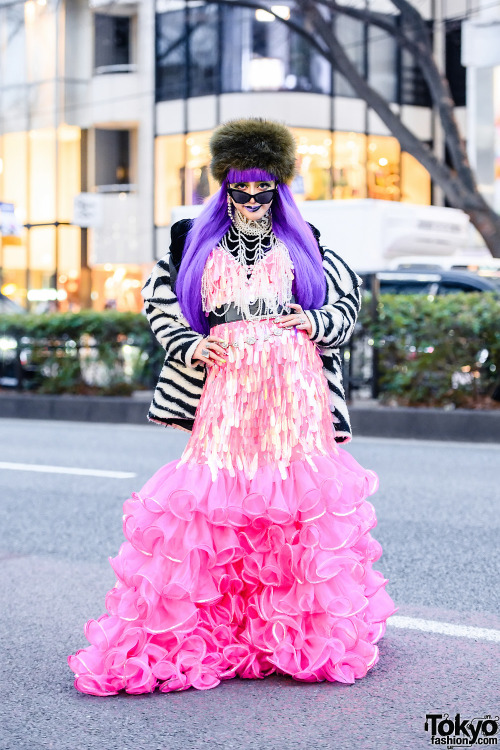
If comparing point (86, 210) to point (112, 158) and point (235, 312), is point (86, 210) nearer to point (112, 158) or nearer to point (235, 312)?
point (112, 158)

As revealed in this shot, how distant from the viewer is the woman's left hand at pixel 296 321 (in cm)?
415

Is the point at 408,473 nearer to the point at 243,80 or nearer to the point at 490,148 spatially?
the point at 490,148

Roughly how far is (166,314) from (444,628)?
5.66 feet

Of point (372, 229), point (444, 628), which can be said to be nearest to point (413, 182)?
point (372, 229)

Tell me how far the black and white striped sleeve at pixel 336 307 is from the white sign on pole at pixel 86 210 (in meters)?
22.9

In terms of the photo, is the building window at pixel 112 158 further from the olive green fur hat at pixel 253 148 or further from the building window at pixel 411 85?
the olive green fur hat at pixel 253 148

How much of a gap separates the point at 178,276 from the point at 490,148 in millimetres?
22936

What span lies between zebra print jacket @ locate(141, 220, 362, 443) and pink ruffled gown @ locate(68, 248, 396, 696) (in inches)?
4.1

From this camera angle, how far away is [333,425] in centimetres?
434

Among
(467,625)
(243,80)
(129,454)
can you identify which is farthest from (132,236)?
(467,625)

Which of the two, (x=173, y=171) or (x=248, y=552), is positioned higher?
(x=173, y=171)

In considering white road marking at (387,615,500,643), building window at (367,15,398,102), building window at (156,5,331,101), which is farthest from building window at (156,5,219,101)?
white road marking at (387,615,500,643)

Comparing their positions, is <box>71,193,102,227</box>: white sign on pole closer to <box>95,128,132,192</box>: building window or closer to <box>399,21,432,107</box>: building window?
<box>95,128,132,192</box>: building window

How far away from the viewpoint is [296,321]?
13.6 ft
